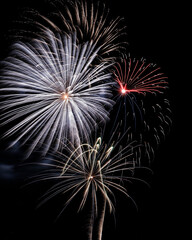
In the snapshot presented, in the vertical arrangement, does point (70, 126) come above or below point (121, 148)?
above

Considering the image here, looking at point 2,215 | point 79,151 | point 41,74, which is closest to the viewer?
point 41,74

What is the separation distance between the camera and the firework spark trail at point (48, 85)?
5.25m

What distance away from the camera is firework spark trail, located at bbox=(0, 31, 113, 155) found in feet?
17.2

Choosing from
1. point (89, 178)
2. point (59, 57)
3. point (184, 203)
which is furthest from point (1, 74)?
point (184, 203)

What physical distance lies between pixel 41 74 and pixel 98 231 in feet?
28.3

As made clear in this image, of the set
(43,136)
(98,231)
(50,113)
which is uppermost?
(50,113)

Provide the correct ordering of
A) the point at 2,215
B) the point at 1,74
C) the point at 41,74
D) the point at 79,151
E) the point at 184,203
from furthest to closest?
the point at 2,215, the point at 184,203, the point at 79,151, the point at 41,74, the point at 1,74

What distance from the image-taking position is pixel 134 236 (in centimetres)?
1605

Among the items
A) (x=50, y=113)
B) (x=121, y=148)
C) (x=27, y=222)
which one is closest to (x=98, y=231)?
(x=121, y=148)

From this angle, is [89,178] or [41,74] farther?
[89,178]

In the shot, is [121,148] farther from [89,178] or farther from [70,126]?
[70,126]

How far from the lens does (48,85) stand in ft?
17.6

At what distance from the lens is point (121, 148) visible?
7.08 metres

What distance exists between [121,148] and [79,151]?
1.42 metres
